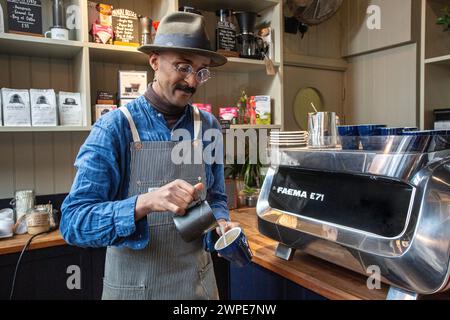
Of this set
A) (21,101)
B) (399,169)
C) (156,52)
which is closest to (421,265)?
(399,169)

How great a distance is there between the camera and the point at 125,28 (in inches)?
73.3

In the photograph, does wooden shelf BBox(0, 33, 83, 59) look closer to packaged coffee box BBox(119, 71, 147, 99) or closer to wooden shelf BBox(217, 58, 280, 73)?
packaged coffee box BBox(119, 71, 147, 99)

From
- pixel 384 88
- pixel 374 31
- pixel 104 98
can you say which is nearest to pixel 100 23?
pixel 104 98

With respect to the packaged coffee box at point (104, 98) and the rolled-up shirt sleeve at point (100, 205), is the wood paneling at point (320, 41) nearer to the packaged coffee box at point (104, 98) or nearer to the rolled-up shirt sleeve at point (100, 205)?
the packaged coffee box at point (104, 98)

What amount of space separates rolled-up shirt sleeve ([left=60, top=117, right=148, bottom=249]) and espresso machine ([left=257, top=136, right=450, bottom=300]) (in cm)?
47

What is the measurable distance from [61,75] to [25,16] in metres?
0.35

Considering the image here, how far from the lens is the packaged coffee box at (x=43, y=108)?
5.32ft

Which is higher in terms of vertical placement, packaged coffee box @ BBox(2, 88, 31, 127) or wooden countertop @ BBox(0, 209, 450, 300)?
packaged coffee box @ BBox(2, 88, 31, 127)

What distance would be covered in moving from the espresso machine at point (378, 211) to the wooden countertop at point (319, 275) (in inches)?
1.8

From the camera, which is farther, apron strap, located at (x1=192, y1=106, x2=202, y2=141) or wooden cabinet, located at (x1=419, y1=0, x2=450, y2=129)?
wooden cabinet, located at (x1=419, y1=0, x2=450, y2=129)

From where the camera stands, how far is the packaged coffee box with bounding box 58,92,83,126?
1707 millimetres

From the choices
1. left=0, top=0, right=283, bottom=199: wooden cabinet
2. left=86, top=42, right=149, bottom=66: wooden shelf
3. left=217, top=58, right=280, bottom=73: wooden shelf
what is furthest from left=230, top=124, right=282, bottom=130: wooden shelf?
left=86, top=42, right=149, bottom=66: wooden shelf

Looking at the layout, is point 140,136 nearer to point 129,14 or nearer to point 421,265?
point 421,265

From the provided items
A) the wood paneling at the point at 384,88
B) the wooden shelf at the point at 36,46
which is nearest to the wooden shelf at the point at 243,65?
the wooden shelf at the point at 36,46
